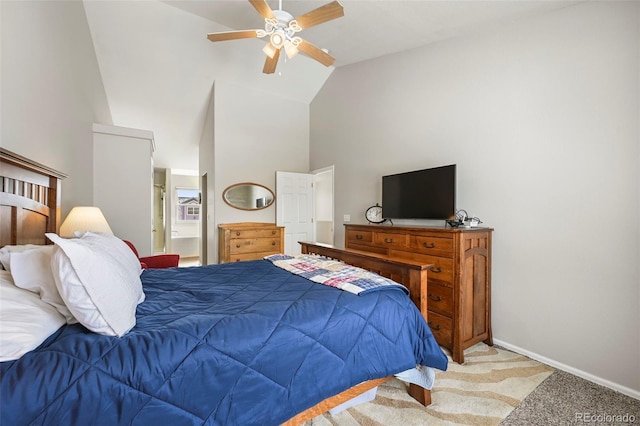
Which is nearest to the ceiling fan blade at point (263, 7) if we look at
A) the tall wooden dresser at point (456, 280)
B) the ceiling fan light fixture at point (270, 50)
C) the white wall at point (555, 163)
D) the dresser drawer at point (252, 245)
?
the ceiling fan light fixture at point (270, 50)

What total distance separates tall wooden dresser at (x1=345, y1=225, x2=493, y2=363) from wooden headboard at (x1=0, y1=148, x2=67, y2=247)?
2.66m

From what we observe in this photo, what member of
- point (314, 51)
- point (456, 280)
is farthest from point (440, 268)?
point (314, 51)

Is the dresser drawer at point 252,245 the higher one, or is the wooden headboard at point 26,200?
the wooden headboard at point 26,200

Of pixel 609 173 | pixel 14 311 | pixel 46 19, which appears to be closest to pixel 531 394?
pixel 609 173

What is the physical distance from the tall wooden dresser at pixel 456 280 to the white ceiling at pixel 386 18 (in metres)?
1.88

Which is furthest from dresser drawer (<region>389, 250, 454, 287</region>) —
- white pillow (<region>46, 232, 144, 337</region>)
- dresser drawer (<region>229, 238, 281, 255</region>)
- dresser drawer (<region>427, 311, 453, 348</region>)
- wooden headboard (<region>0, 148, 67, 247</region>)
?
dresser drawer (<region>229, 238, 281, 255</region>)

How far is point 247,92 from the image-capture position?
192 inches

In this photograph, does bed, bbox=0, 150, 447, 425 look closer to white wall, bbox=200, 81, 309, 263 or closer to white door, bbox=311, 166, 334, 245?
white wall, bbox=200, 81, 309, 263

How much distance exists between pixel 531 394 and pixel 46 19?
4.33 m

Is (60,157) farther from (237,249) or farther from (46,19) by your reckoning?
(237,249)

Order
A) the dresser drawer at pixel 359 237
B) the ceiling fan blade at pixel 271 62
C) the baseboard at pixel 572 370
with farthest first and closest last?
the dresser drawer at pixel 359 237, the ceiling fan blade at pixel 271 62, the baseboard at pixel 572 370

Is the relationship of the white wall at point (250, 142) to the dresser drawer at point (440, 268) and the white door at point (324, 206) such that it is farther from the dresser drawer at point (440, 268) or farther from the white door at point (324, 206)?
the dresser drawer at point (440, 268)

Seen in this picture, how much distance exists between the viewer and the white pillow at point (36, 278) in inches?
40.3

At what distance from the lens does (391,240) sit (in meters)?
2.86
